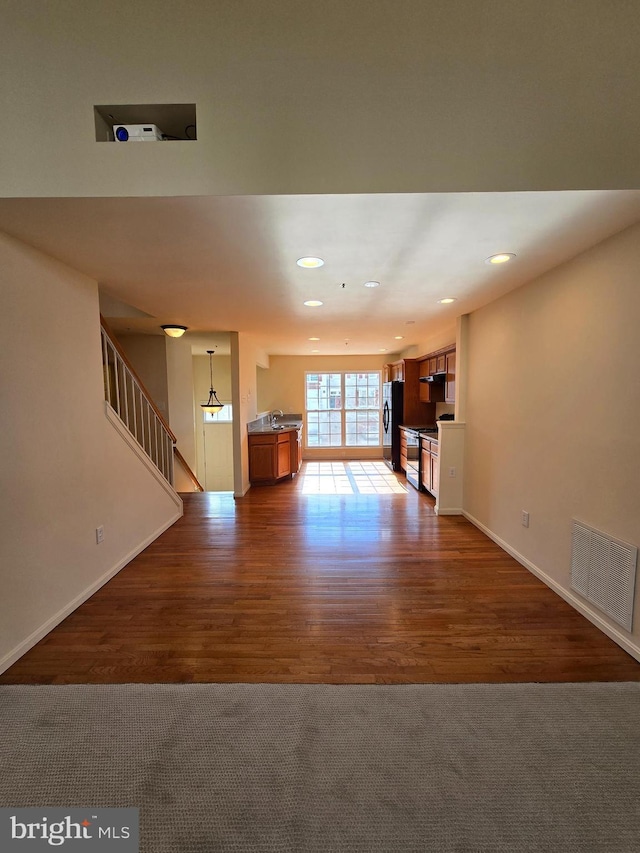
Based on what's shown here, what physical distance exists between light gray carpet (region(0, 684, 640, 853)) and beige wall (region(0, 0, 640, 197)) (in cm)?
248

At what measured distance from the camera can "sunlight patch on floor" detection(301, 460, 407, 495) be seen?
18.5ft

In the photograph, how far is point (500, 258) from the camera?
245cm

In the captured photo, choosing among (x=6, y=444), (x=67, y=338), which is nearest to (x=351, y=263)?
(x=67, y=338)

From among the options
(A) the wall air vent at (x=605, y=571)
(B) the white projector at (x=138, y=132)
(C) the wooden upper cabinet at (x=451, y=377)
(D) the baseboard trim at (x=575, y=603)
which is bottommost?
(D) the baseboard trim at (x=575, y=603)

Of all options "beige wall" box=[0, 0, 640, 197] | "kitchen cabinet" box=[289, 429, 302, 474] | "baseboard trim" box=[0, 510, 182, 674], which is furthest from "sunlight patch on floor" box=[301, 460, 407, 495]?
"beige wall" box=[0, 0, 640, 197]

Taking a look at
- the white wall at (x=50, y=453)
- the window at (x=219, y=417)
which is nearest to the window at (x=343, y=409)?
the window at (x=219, y=417)

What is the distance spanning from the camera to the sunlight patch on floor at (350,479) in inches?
222

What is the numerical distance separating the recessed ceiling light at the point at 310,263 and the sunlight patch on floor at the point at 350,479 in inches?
145

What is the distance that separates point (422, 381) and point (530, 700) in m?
5.15

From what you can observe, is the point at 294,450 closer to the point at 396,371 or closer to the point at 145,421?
the point at 396,371

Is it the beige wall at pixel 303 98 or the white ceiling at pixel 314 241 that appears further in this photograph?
the white ceiling at pixel 314 241

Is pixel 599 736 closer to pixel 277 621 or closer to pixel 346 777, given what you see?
pixel 346 777

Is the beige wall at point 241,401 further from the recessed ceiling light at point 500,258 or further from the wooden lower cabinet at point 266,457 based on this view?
the recessed ceiling light at point 500,258

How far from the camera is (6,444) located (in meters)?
1.98
